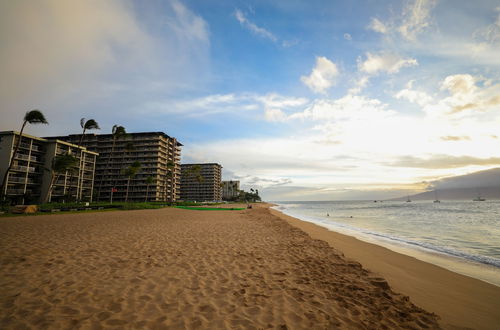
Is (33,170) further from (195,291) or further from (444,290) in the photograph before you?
(444,290)

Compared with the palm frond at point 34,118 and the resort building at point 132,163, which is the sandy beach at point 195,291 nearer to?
the palm frond at point 34,118

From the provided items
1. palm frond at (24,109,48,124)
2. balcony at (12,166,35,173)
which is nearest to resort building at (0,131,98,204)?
balcony at (12,166,35,173)

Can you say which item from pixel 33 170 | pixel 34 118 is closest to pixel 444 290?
pixel 34 118

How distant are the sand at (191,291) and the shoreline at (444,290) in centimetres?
62

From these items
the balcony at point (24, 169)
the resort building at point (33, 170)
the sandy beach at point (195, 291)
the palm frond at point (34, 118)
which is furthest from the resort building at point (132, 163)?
the sandy beach at point (195, 291)

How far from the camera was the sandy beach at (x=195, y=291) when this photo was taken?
3.84 m

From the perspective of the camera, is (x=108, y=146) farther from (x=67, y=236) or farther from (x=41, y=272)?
(x=41, y=272)

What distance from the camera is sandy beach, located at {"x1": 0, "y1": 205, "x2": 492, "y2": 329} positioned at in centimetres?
384

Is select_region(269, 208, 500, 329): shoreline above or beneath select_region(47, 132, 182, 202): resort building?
beneath

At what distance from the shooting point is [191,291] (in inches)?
197

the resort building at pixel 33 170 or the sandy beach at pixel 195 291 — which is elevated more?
the resort building at pixel 33 170

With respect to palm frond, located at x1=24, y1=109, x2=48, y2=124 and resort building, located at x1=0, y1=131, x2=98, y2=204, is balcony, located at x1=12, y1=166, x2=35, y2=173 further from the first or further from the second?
palm frond, located at x1=24, y1=109, x2=48, y2=124

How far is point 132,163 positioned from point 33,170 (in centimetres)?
3223

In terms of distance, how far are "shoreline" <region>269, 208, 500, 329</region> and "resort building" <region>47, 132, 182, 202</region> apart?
82.1 m
